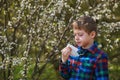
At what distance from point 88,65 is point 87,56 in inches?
4.0

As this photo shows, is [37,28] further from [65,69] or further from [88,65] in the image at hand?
[88,65]

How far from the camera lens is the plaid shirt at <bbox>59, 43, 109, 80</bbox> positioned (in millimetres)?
3316

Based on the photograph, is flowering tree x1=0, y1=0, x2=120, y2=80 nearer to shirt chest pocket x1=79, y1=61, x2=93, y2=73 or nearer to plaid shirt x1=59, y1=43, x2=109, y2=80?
plaid shirt x1=59, y1=43, x2=109, y2=80

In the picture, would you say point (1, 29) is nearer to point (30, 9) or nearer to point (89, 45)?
point (30, 9)

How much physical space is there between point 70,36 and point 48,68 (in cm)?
211

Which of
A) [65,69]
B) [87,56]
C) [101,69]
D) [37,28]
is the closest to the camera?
[101,69]

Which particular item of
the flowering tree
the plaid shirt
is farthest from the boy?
the flowering tree

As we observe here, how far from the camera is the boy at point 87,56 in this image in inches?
131

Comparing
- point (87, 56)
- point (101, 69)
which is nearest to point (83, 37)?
point (87, 56)

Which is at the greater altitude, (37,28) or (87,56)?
(87,56)

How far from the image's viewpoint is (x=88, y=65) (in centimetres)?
337

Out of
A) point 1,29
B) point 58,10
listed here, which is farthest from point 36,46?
point 58,10

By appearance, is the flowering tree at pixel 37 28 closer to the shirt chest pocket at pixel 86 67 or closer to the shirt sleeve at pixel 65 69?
the shirt sleeve at pixel 65 69

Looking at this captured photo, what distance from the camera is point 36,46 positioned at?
7.25m
